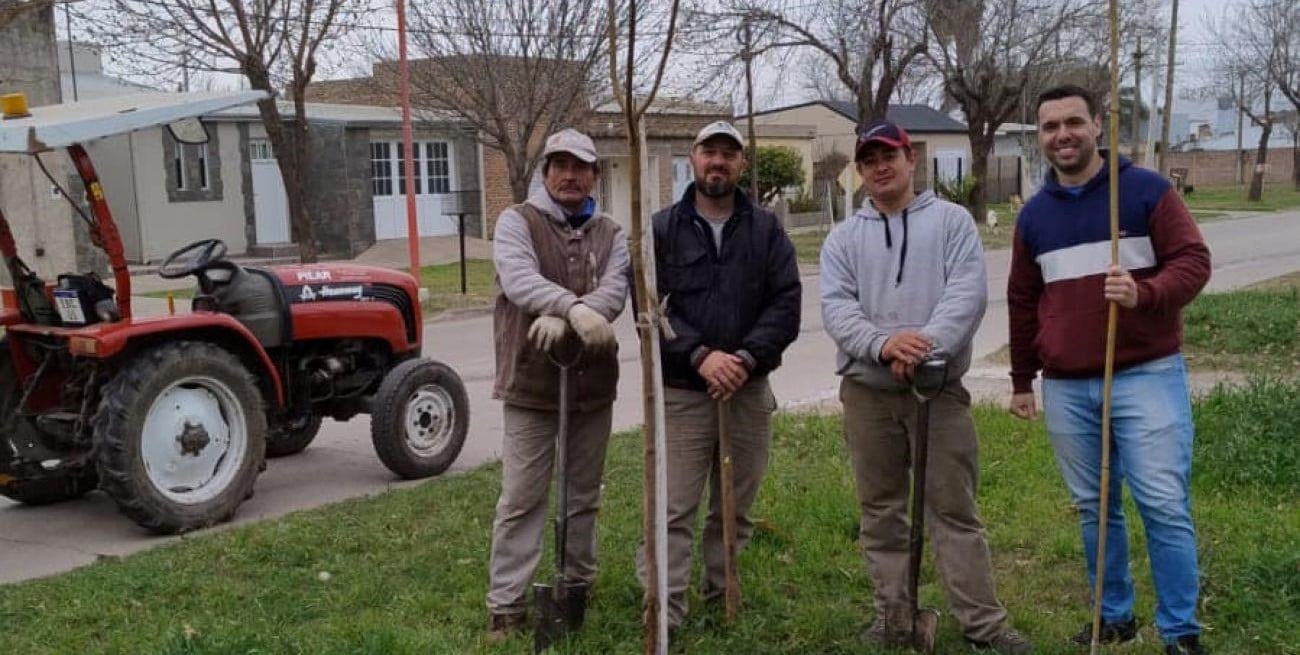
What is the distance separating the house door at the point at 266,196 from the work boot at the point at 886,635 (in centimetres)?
2271

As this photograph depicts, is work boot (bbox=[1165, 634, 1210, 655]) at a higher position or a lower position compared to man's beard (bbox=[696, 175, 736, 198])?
lower

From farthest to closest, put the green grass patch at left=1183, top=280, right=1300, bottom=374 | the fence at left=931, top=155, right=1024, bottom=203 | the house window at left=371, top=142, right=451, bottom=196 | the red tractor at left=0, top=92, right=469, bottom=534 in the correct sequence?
1. the fence at left=931, top=155, right=1024, bottom=203
2. the house window at left=371, top=142, right=451, bottom=196
3. the green grass patch at left=1183, top=280, right=1300, bottom=374
4. the red tractor at left=0, top=92, right=469, bottom=534

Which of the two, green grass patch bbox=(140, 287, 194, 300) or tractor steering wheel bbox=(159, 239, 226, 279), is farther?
green grass patch bbox=(140, 287, 194, 300)

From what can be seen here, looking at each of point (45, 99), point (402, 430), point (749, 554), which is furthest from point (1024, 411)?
point (45, 99)

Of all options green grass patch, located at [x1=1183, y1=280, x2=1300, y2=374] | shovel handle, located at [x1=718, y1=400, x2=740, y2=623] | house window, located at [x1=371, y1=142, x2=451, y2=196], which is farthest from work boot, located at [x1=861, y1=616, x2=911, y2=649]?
house window, located at [x1=371, y1=142, x2=451, y2=196]

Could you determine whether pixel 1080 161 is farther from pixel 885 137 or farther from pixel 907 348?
pixel 907 348

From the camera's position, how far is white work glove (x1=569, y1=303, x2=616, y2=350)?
412 cm

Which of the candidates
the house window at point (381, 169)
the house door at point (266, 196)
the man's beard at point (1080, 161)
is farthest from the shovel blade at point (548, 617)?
the house window at point (381, 169)

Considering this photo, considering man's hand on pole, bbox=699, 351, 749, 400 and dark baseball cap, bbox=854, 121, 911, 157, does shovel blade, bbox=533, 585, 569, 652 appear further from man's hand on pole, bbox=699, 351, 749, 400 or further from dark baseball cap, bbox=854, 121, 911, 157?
dark baseball cap, bbox=854, 121, 911, 157

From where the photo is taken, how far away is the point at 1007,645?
430 centimetres

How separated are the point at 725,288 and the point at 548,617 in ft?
4.37

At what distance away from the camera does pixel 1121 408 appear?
13.4 feet

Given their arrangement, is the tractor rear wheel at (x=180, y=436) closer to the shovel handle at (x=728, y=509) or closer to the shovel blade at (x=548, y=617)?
the shovel blade at (x=548, y=617)

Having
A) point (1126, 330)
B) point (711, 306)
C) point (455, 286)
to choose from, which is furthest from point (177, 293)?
point (1126, 330)
